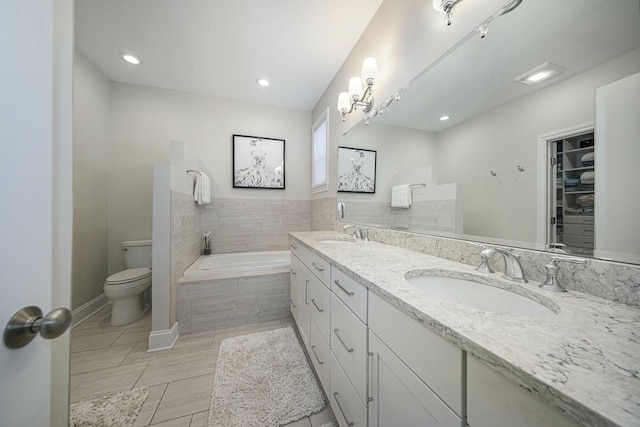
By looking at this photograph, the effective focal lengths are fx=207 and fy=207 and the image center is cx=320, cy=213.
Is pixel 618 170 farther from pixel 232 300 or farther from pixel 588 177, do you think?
pixel 232 300

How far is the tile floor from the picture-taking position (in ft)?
3.68

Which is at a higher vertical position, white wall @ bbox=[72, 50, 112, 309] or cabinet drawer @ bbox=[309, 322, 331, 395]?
white wall @ bbox=[72, 50, 112, 309]

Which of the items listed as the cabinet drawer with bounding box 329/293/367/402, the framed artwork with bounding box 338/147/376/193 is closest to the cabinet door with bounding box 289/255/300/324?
the cabinet drawer with bounding box 329/293/367/402

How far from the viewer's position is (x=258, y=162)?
9.61ft

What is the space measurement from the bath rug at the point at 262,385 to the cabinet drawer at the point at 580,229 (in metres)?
1.38

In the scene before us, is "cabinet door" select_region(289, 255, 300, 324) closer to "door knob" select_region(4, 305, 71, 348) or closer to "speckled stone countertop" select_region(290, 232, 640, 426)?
"speckled stone countertop" select_region(290, 232, 640, 426)

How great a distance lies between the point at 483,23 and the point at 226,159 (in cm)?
275

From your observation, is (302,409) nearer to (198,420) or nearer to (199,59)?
(198,420)

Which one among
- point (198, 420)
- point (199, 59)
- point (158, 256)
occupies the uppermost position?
point (199, 59)

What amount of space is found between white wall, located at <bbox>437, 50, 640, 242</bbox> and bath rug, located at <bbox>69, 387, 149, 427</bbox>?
1.99 m

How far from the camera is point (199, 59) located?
208 cm

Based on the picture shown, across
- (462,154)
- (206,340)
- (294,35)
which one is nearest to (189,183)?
(206,340)

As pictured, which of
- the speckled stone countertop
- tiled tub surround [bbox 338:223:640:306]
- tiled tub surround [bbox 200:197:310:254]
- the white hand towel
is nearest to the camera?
the speckled stone countertop

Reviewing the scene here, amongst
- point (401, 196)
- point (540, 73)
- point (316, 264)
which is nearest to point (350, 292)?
point (316, 264)
